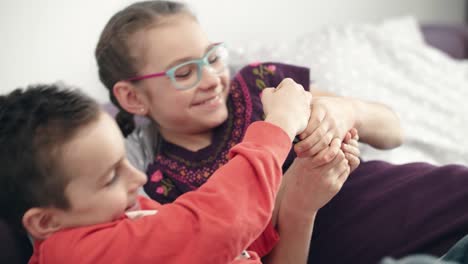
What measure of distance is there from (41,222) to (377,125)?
68 cm

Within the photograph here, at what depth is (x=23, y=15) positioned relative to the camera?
48.7 inches

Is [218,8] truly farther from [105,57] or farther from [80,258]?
[80,258]

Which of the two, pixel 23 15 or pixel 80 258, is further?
pixel 23 15

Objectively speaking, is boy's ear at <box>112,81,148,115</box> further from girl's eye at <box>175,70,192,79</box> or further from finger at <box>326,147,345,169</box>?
finger at <box>326,147,345,169</box>

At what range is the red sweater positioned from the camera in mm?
620

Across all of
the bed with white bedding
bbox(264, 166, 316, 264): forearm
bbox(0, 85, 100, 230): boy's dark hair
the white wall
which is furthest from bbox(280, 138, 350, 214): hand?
the white wall

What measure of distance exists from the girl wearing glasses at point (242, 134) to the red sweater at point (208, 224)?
13 centimetres

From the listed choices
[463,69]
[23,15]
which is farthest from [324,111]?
[463,69]

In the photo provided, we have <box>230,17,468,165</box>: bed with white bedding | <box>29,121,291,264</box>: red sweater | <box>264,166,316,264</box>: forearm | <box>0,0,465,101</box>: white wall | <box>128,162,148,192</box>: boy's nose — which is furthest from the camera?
<box>230,17,468,165</box>: bed with white bedding

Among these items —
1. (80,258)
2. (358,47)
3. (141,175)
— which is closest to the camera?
(80,258)

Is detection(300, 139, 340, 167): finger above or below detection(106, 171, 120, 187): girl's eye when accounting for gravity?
below

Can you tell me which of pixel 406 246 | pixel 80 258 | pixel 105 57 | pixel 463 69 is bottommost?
pixel 463 69

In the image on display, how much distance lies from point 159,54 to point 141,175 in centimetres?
31

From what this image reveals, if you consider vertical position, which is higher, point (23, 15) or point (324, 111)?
point (23, 15)
